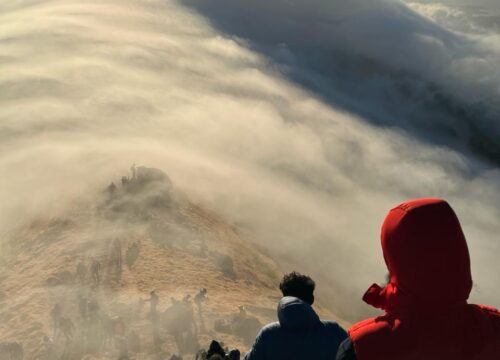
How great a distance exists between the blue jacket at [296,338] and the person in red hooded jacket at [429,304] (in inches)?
72.3

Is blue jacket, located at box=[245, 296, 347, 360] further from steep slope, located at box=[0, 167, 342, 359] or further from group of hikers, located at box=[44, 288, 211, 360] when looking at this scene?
steep slope, located at box=[0, 167, 342, 359]

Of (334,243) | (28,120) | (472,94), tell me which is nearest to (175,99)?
(28,120)

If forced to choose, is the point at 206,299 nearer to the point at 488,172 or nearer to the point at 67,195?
the point at 67,195

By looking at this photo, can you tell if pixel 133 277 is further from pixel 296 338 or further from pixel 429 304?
pixel 429 304

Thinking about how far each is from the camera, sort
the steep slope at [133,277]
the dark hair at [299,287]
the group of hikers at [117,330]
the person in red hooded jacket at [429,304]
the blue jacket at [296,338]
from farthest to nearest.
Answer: the steep slope at [133,277]
the group of hikers at [117,330]
the dark hair at [299,287]
the blue jacket at [296,338]
the person in red hooded jacket at [429,304]

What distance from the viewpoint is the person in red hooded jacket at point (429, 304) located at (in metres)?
2.97

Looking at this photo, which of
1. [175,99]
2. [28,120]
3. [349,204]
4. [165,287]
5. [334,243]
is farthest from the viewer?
[175,99]

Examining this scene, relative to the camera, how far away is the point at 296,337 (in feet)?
16.3

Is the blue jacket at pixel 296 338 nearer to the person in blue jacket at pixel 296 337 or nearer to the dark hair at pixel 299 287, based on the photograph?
the person in blue jacket at pixel 296 337

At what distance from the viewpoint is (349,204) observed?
48.6 m

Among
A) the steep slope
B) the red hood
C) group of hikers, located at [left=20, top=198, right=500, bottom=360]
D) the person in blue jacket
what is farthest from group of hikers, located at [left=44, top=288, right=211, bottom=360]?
the red hood

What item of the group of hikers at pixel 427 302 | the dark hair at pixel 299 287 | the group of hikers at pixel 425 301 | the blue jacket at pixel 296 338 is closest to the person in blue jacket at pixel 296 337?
the blue jacket at pixel 296 338

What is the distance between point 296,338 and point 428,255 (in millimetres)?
2268

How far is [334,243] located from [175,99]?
4174cm
